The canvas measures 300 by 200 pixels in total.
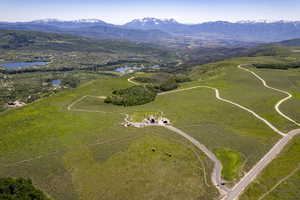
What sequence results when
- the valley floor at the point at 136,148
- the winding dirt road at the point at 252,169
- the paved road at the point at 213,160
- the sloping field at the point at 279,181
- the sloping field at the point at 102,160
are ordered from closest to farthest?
the sloping field at the point at 279,181 → the winding dirt road at the point at 252,169 → the sloping field at the point at 102,160 → the paved road at the point at 213,160 → the valley floor at the point at 136,148

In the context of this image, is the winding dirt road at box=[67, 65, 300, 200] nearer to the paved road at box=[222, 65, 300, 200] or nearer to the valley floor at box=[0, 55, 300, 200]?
the paved road at box=[222, 65, 300, 200]

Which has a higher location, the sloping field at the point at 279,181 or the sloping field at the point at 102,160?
the sloping field at the point at 279,181

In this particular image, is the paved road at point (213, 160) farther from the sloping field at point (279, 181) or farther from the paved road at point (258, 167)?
the sloping field at point (279, 181)

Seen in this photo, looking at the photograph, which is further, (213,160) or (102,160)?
(102,160)

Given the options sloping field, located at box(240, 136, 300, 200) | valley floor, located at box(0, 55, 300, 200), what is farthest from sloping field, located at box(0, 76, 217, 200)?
sloping field, located at box(240, 136, 300, 200)

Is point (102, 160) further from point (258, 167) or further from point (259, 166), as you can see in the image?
point (259, 166)

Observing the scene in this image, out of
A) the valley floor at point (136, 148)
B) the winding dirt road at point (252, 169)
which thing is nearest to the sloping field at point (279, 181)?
the valley floor at point (136, 148)

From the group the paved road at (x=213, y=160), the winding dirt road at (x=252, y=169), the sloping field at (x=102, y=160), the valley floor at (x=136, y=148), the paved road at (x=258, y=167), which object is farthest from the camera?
the valley floor at (x=136, y=148)

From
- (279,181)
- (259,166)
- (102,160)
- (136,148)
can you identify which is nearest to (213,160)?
(259,166)
